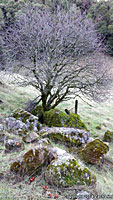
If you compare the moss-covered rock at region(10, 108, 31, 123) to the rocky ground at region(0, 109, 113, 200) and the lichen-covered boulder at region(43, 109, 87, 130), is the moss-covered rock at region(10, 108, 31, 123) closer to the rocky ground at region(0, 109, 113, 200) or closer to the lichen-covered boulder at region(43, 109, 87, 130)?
the lichen-covered boulder at region(43, 109, 87, 130)

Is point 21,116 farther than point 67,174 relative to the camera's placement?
Yes

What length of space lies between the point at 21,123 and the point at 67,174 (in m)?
3.31

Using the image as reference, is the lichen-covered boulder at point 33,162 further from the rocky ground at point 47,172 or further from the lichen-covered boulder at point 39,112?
the lichen-covered boulder at point 39,112

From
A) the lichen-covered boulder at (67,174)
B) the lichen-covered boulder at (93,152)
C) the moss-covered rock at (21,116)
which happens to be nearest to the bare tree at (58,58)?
the moss-covered rock at (21,116)

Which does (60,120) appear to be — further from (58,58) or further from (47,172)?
(47,172)

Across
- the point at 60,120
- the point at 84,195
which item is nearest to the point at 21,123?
the point at 60,120

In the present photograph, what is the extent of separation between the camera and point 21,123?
236 inches

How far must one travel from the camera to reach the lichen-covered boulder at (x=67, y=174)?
10.1ft

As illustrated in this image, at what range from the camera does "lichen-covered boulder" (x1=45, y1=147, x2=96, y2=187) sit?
10.1 ft

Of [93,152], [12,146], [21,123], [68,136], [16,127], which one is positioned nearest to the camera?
[12,146]

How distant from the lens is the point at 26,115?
6797mm

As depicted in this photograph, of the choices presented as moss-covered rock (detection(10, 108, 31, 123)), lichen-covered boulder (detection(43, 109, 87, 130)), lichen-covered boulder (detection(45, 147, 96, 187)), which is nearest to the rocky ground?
lichen-covered boulder (detection(45, 147, 96, 187))

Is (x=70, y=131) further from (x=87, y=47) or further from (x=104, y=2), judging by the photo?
(x=104, y=2)

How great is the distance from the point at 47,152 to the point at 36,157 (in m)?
0.34
